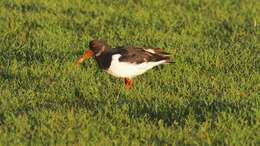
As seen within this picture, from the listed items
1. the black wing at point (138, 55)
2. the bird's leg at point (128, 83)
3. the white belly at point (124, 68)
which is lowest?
the bird's leg at point (128, 83)

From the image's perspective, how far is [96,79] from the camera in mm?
8859

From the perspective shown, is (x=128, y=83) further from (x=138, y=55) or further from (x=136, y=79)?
(x=136, y=79)

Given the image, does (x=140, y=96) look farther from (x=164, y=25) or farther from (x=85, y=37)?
(x=164, y=25)

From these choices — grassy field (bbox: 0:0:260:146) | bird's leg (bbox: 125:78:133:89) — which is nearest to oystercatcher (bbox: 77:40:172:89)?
bird's leg (bbox: 125:78:133:89)

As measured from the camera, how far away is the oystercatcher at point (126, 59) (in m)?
8.46

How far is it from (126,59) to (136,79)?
693mm

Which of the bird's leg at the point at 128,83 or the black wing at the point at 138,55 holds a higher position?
the black wing at the point at 138,55

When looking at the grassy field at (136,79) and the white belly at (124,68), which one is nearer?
the grassy field at (136,79)

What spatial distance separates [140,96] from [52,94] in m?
1.08

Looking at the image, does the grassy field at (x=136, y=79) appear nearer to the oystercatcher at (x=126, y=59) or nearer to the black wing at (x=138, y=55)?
the oystercatcher at (x=126, y=59)

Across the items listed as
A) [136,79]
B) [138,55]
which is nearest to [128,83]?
[138,55]

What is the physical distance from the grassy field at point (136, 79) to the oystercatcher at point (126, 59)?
214mm

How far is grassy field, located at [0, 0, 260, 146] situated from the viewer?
670 cm

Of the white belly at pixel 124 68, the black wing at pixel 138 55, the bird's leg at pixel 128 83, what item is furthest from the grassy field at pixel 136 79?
the black wing at pixel 138 55
